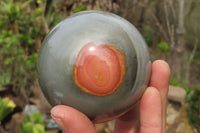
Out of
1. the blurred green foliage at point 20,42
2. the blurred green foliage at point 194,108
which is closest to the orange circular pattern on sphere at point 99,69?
the blurred green foliage at point 20,42

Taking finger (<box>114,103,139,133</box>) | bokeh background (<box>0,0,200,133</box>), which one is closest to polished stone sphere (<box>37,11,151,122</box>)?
finger (<box>114,103,139,133</box>)

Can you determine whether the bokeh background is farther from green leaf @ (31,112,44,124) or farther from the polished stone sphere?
the polished stone sphere

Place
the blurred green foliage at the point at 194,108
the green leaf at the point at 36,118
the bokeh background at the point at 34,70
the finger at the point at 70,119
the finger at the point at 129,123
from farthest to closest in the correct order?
the blurred green foliage at the point at 194,108, the bokeh background at the point at 34,70, the green leaf at the point at 36,118, the finger at the point at 129,123, the finger at the point at 70,119

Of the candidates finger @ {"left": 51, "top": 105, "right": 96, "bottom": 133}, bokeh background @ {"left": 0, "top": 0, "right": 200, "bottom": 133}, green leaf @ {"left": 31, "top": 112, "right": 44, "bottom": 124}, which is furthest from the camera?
bokeh background @ {"left": 0, "top": 0, "right": 200, "bottom": 133}

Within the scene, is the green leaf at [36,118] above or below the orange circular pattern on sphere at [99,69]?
below

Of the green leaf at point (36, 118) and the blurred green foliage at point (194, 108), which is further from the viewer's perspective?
the blurred green foliage at point (194, 108)

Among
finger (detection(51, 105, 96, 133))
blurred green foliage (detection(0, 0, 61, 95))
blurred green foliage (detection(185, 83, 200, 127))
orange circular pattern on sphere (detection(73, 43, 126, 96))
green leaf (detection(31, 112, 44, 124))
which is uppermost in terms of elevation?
orange circular pattern on sphere (detection(73, 43, 126, 96))

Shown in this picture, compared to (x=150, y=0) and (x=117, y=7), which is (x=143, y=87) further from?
(x=150, y=0)

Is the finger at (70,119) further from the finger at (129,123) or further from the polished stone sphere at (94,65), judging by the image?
the finger at (129,123)

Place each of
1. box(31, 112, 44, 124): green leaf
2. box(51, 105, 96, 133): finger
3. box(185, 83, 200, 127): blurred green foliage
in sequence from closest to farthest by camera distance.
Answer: box(51, 105, 96, 133): finger, box(31, 112, 44, 124): green leaf, box(185, 83, 200, 127): blurred green foliage
